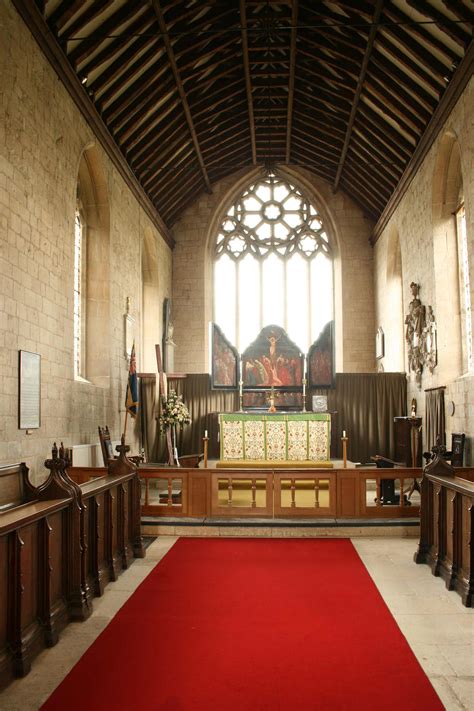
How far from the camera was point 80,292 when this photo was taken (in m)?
10.4

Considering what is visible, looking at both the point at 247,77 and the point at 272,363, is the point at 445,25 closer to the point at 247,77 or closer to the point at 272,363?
the point at 247,77

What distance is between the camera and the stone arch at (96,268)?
34.2ft

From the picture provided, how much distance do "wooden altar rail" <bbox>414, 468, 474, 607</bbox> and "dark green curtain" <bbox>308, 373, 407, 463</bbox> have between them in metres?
7.51

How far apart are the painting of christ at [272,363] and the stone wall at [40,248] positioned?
11.3 ft

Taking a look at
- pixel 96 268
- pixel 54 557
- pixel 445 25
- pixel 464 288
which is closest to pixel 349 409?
pixel 464 288

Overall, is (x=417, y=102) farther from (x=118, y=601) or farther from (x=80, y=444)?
(x=118, y=601)

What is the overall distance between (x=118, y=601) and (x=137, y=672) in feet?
4.36

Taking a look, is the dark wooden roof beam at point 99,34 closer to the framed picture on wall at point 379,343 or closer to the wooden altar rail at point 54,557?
the wooden altar rail at point 54,557

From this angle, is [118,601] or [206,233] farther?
[206,233]

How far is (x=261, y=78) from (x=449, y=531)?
9.98 m

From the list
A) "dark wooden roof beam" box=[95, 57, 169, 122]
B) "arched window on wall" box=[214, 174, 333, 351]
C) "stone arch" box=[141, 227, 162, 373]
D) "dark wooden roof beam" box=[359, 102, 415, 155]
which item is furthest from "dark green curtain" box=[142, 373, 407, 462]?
"dark wooden roof beam" box=[95, 57, 169, 122]

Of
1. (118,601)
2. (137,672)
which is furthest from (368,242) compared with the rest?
(137,672)

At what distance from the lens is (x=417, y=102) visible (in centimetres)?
996

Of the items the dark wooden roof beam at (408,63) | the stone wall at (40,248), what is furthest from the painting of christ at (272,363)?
the dark wooden roof beam at (408,63)
